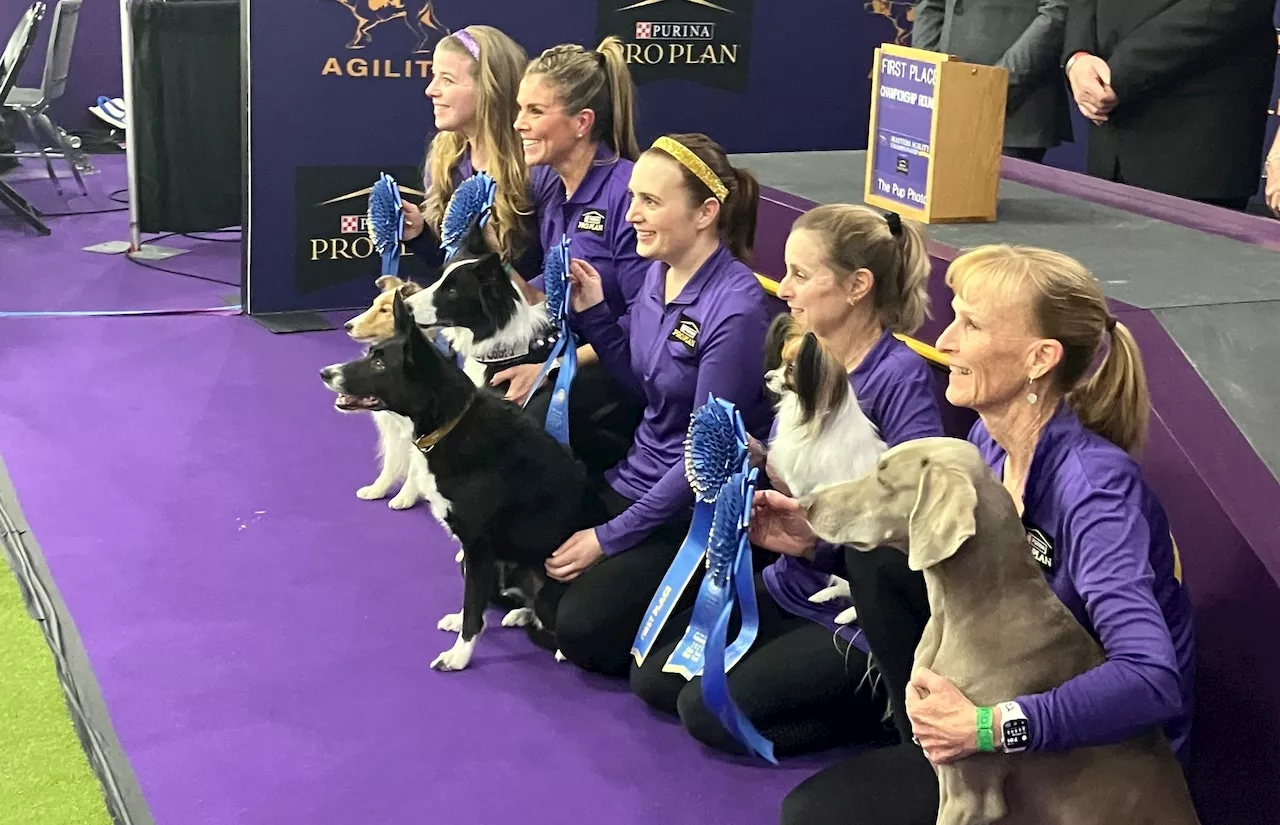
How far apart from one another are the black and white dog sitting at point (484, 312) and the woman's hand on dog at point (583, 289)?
348 mm

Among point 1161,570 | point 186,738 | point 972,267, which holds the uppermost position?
point 972,267

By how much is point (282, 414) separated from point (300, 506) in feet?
2.65

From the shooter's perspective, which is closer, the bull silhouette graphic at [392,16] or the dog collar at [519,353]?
the dog collar at [519,353]

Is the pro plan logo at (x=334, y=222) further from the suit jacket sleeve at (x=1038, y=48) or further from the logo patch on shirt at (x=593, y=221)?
the suit jacket sleeve at (x=1038, y=48)

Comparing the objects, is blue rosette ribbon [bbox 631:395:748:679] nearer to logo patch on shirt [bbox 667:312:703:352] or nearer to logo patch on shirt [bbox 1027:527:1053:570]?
logo patch on shirt [bbox 667:312:703:352]

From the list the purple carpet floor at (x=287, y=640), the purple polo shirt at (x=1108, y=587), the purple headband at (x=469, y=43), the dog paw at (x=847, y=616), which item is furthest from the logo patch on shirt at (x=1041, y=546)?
the purple headband at (x=469, y=43)

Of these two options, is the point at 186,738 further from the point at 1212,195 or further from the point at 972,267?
the point at 1212,195

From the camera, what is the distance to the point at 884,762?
2.30 m

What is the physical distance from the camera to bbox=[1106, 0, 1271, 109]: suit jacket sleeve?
3.49 meters

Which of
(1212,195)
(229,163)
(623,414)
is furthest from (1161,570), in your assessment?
(229,163)

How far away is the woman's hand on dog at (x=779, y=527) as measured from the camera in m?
2.51

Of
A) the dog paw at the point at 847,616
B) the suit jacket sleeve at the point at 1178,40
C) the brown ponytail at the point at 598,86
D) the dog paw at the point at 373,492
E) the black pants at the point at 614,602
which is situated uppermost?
the suit jacket sleeve at the point at 1178,40

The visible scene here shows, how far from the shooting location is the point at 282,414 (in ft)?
15.1

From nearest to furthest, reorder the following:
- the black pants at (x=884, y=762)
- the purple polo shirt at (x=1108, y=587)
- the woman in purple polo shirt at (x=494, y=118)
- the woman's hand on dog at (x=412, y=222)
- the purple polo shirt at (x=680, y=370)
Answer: the purple polo shirt at (x=1108, y=587)
the black pants at (x=884, y=762)
the purple polo shirt at (x=680, y=370)
the woman in purple polo shirt at (x=494, y=118)
the woman's hand on dog at (x=412, y=222)
